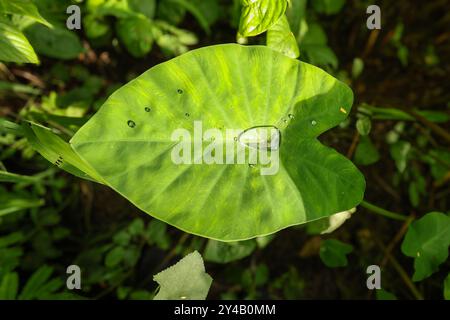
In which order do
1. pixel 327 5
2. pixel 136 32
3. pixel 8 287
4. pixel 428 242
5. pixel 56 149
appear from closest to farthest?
pixel 56 149, pixel 428 242, pixel 8 287, pixel 136 32, pixel 327 5

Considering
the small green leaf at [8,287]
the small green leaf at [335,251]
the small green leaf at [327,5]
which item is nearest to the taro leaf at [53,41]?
the small green leaf at [8,287]

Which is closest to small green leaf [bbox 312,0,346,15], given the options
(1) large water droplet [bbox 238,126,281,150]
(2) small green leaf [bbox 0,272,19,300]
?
(1) large water droplet [bbox 238,126,281,150]

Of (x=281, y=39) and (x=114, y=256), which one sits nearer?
(x=281, y=39)

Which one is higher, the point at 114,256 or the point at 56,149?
the point at 56,149

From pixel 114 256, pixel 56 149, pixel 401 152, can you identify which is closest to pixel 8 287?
pixel 114 256

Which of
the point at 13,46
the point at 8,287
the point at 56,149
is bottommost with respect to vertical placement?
the point at 8,287

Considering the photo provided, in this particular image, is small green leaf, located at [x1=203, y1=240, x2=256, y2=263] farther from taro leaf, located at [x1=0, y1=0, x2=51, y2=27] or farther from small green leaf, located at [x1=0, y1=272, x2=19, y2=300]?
taro leaf, located at [x1=0, y1=0, x2=51, y2=27]

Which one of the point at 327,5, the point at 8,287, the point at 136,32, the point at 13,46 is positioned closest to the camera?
the point at 13,46

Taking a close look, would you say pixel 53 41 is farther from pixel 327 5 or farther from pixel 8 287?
pixel 327 5
